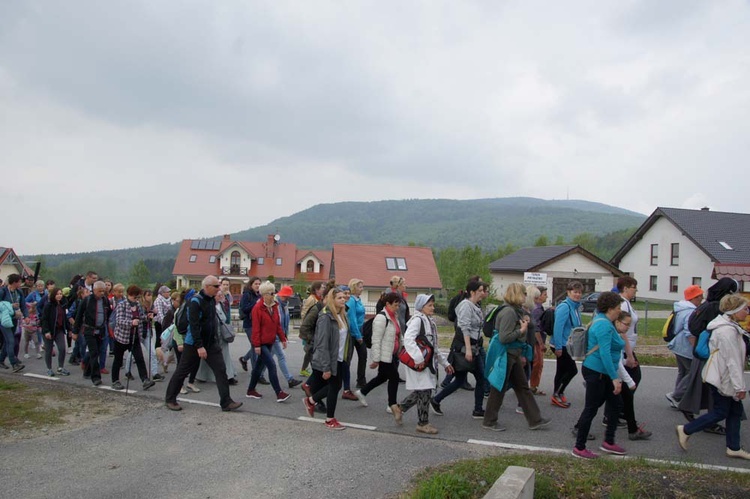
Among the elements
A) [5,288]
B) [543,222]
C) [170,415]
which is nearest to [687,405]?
[170,415]

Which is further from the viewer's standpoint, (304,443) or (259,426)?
(259,426)

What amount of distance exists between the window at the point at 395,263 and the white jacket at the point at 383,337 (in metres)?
40.6

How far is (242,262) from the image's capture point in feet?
207

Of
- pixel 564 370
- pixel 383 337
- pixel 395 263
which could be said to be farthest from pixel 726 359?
pixel 395 263

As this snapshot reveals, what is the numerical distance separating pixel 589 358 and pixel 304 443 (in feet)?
11.2

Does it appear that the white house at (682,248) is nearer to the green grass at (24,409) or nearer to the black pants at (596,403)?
the black pants at (596,403)

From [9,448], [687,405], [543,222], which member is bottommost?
[9,448]

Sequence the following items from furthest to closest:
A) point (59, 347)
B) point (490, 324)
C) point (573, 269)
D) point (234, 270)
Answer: point (234, 270), point (573, 269), point (59, 347), point (490, 324)

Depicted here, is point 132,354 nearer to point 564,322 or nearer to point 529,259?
point 564,322

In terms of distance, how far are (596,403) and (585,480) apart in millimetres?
1197

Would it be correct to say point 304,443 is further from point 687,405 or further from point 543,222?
point 543,222

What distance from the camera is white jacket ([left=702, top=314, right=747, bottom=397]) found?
557 cm

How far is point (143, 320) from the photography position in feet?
29.5

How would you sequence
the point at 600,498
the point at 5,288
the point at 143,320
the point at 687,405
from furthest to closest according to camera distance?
the point at 5,288
the point at 143,320
the point at 687,405
the point at 600,498
